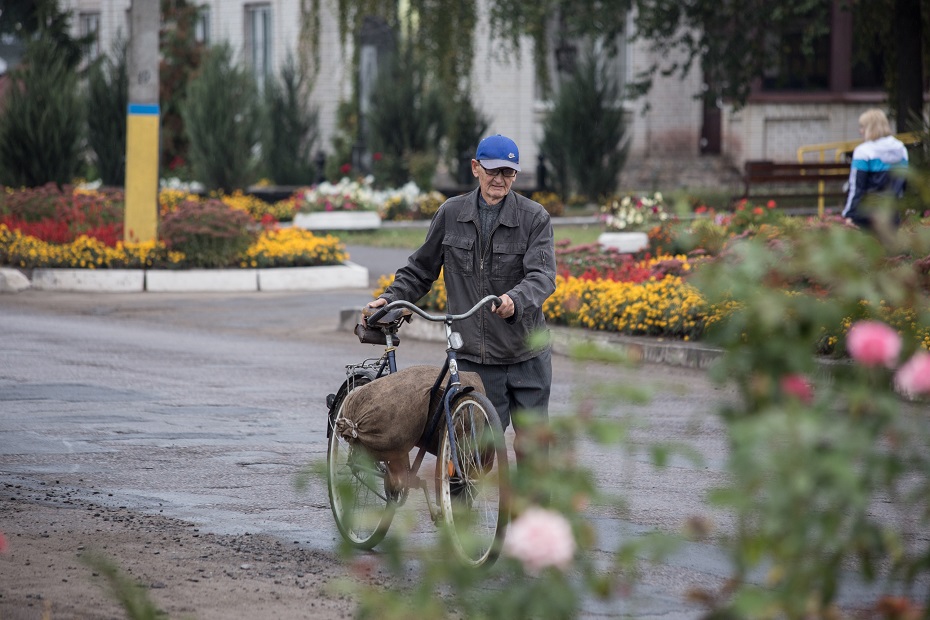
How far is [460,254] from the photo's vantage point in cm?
652

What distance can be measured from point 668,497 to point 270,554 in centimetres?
217

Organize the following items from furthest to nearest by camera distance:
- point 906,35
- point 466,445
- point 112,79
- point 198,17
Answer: point 198,17 < point 112,79 < point 906,35 < point 466,445

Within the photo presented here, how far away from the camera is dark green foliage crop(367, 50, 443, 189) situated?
104 feet

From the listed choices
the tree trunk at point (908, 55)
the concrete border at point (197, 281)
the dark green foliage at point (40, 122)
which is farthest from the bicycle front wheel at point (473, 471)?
the dark green foliage at point (40, 122)

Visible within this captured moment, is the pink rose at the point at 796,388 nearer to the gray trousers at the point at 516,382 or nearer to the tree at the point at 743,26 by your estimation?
the gray trousers at the point at 516,382

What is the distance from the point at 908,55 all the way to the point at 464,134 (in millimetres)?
12337

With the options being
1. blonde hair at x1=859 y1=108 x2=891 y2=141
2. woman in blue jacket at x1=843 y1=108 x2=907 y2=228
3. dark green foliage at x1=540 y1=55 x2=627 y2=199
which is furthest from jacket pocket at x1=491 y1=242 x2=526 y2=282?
dark green foliage at x1=540 y1=55 x2=627 y2=199

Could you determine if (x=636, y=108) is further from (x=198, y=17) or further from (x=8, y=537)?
(x=8, y=537)

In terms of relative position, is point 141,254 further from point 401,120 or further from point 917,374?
point 917,374

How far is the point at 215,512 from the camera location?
7254mm

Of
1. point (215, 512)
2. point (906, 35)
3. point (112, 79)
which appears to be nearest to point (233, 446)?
point (215, 512)

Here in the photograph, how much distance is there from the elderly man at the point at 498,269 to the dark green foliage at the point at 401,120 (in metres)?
25.1

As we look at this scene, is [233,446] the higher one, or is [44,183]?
[44,183]

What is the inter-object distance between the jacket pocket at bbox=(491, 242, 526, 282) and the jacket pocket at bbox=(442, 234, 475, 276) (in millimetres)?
93
